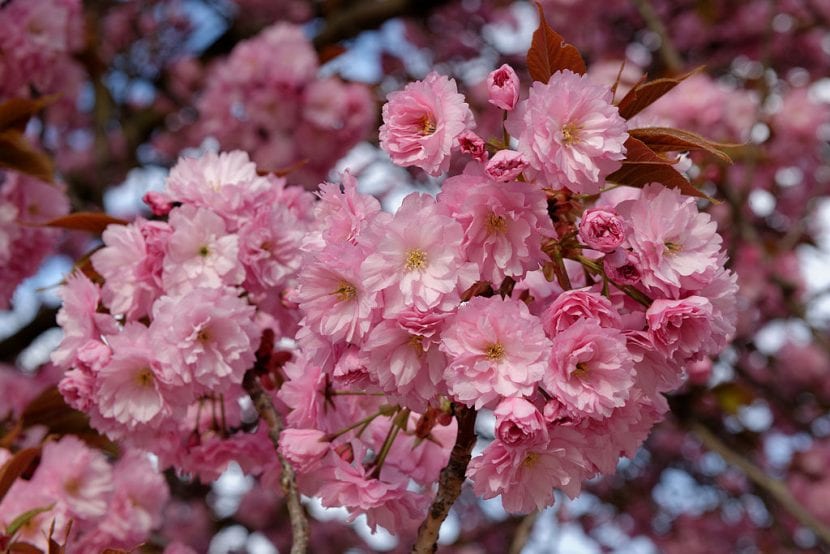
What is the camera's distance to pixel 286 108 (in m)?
3.21

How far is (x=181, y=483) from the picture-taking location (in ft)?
16.3

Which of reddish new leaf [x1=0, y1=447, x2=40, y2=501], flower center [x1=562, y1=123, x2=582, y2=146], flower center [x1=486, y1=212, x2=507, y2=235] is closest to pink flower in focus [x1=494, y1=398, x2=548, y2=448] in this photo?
flower center [x1=486, y1=212, x2=507, y2=235]

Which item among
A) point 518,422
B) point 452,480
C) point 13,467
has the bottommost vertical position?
point 13,467

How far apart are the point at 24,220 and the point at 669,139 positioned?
1.59 metres

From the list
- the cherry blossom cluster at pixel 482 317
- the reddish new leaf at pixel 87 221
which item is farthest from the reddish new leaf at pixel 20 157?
the cherry blossom cluster at pixel 482 317

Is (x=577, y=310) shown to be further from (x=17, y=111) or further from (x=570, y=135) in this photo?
(x=17, y=111)

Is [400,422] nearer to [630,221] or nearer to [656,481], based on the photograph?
[630,221]

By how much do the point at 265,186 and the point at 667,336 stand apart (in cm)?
76

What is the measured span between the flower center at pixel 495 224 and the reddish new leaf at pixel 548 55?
0.22 m

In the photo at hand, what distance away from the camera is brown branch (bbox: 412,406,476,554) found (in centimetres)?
126

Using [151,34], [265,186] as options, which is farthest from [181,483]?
[265,186]

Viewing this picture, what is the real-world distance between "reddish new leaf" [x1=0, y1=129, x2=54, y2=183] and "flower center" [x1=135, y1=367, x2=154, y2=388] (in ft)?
2.66

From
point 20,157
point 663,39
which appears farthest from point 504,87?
point 663,39

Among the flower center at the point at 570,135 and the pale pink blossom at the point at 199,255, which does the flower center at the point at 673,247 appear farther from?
the pale pink blossom at the point at 199,255
